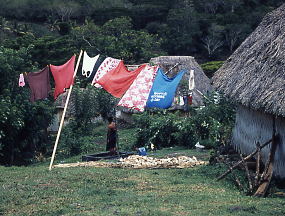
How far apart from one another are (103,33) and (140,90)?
34.3 m

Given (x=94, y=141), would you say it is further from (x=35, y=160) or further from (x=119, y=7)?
(x=119, y=7)

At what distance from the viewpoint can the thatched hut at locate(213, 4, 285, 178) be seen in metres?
12.6

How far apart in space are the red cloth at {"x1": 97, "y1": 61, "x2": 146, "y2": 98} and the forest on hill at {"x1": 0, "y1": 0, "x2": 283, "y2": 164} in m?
8.86

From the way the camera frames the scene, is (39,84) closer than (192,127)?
Yes

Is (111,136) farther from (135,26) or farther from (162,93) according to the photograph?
(135,26)

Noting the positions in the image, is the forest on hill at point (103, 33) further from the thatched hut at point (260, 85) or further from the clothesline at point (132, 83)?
the thatched hut at point (260, 85)

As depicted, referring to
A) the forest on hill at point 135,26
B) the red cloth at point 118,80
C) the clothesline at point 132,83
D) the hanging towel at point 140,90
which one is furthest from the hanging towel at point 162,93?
the forest on hill at point 135,26

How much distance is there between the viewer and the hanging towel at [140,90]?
1531cm

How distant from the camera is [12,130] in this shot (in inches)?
918

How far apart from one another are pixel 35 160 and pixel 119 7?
145ft

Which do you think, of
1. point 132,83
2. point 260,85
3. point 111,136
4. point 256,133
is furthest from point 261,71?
point 111,136

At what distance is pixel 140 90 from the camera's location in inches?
604

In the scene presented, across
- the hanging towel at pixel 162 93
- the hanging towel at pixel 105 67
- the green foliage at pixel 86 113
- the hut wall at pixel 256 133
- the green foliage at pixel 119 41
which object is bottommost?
the green foliage at pixel 86 113

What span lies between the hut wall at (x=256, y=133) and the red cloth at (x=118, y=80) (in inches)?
128
